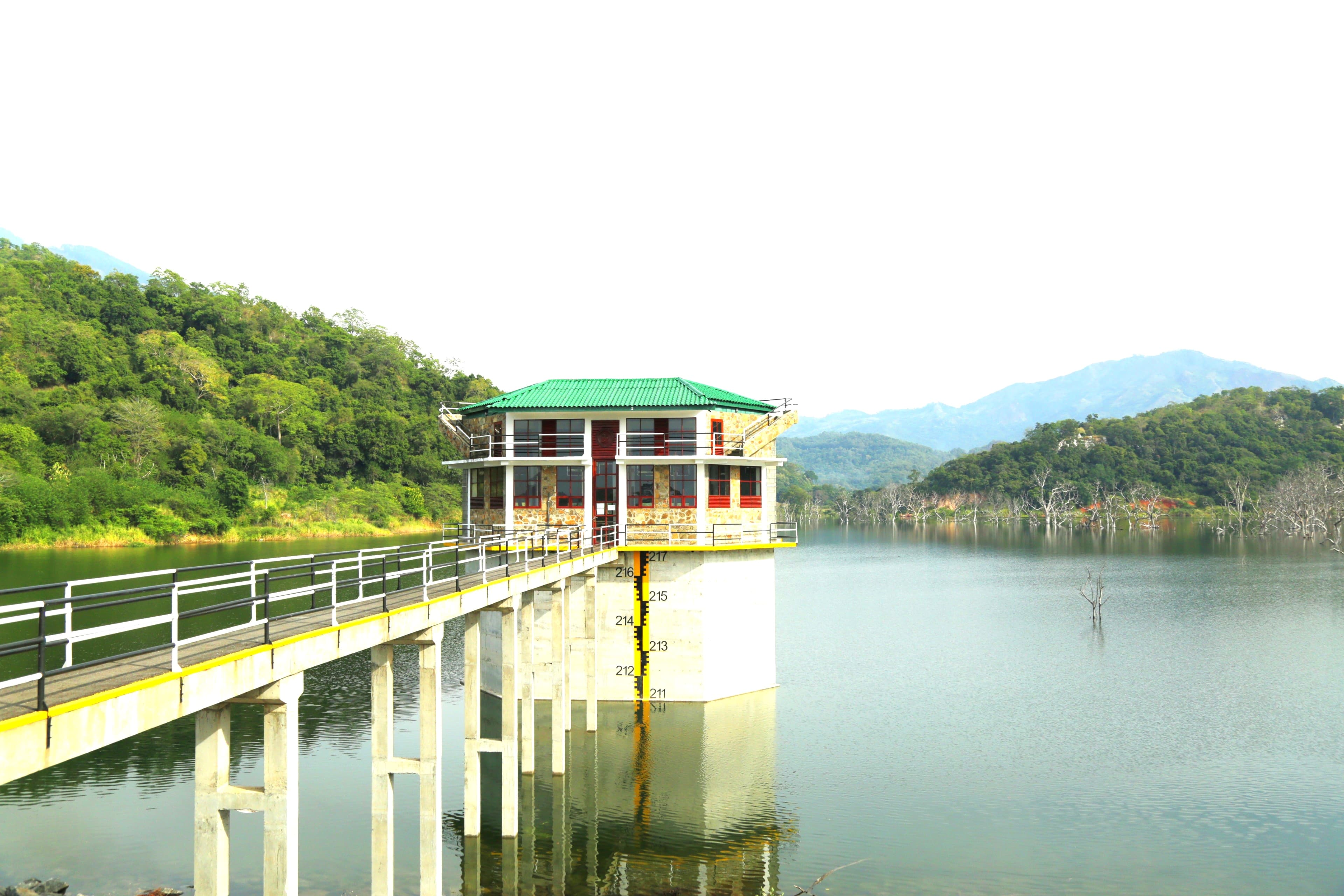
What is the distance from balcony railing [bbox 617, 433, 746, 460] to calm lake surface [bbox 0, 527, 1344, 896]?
925 centimetres

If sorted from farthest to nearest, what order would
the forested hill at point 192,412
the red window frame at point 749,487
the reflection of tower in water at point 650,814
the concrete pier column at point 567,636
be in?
the forested hill at point 192,412
the red window frame at point 749,487
the concrete pier column at point 567,636
the reflection of tower in water at point 650,814

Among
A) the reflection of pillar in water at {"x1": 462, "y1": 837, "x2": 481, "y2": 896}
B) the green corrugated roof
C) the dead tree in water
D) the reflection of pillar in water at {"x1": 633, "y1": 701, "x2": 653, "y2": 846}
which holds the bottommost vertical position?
the reflection of pillar in water at {"x1": 462, "y1": 837, "x2": 481, "y2": 896}

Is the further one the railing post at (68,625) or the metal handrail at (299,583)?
the metal handrail at (299,583)

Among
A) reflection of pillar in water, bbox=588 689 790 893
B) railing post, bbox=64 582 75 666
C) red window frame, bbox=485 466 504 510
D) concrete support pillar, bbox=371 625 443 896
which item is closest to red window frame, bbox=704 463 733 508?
reflection of pillar in water, bbox=588 689 790 893

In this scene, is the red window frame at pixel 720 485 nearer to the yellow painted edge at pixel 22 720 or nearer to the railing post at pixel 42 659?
the railing post at pixel 42 659

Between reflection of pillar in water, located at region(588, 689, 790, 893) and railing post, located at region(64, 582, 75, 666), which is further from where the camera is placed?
reflection of pillar in water, located at region(588, 689, 790, 893)

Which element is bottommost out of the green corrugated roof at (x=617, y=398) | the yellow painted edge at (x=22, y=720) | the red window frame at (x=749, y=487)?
the yellow painted edge at (x=22, y=720)

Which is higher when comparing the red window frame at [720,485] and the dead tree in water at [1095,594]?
the red window frame at [720,485]

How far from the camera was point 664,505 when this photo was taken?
3716 cm

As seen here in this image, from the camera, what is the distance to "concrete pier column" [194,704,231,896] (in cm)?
1351

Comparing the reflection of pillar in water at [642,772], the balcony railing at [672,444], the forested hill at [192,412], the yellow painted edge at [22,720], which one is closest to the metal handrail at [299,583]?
the yellow painted edge at [22,720]

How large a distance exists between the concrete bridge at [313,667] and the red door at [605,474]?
1000 mm

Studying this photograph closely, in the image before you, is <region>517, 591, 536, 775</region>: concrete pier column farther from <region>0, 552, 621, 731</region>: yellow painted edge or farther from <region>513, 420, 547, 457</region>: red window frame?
<region>0, 552, 621, 731</region>: yellow painted edge

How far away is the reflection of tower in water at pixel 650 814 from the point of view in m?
23.1
